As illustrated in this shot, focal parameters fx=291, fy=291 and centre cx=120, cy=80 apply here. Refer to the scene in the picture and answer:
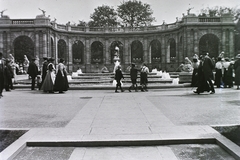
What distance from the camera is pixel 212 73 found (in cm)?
1351

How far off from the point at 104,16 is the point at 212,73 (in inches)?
1511

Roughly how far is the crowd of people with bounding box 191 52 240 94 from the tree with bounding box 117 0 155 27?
3186 centimetres

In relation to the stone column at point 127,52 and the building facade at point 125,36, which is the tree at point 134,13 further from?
the stone column at point 127,52

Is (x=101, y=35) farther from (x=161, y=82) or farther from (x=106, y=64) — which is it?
→ (x=161, y=82)

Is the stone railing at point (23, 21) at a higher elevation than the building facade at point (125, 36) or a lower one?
higher

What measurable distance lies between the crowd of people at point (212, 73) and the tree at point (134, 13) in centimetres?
3186

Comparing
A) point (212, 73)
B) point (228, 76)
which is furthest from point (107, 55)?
point (212, 73)

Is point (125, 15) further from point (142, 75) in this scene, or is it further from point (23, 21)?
point (142, 75)

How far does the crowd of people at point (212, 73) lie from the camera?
13102mm

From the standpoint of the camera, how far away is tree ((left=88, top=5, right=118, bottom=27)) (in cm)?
4956

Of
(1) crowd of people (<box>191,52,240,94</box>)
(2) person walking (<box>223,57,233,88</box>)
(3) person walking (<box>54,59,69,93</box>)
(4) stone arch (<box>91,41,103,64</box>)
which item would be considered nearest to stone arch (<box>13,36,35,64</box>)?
(4) stone arch (<box>91,41,103,64</box>)

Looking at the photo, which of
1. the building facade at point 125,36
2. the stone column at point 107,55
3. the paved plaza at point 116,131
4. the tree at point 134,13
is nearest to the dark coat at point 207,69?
the paved plaza at point 116,131

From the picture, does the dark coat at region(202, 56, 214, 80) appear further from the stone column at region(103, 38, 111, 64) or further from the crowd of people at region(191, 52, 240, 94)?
the stone column at region(103, 38, 111, 64)

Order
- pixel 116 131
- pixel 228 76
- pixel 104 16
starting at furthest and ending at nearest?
pixel 104 16 → pixel 228 76 → pixel 116 131
